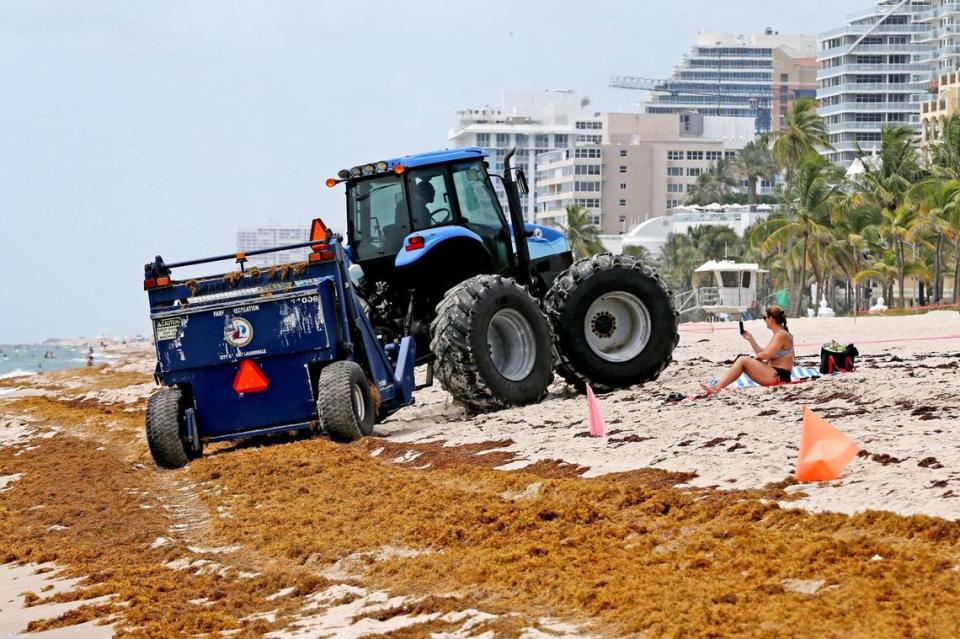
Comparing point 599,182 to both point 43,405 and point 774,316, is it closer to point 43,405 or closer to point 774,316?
point 43,405

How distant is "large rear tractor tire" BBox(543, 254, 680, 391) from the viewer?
16.6 meters

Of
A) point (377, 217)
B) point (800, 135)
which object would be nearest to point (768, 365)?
point (377, 217)

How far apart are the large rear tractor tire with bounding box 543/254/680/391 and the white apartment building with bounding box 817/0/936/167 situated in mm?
155655

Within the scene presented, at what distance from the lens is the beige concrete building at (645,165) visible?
18062cm

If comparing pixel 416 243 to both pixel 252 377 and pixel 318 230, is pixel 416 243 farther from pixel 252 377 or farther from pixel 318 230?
pixel 252 377

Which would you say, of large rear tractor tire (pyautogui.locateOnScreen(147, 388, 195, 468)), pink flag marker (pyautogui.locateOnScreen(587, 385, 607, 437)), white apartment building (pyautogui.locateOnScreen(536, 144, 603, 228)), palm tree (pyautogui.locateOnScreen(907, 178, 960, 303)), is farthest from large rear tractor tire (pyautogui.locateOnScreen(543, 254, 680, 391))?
white apartment building (pyautogui.locateOnScreen(536, 144, 603, 228))

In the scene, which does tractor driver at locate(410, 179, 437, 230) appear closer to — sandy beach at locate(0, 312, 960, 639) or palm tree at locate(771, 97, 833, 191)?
sandy beach at locate(0, 312, 960, 639)

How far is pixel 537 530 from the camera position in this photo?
8.66 metres

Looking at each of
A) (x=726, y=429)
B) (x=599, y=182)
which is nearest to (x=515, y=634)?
(x=726, y=429)

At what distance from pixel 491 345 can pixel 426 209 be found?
5.73 feet

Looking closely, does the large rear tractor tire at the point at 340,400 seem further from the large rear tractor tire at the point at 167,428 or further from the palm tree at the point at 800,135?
the palm tree at the point at 800,135

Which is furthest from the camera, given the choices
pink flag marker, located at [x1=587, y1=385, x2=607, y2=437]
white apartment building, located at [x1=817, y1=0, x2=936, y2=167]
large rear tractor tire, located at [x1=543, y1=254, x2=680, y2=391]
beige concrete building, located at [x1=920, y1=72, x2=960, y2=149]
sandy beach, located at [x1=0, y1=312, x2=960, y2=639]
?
white apartment building, located at [x1=817, y1=0, x2=936, y2=167]

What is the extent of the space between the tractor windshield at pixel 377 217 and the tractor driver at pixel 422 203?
133 mm

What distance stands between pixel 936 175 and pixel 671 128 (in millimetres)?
131157
